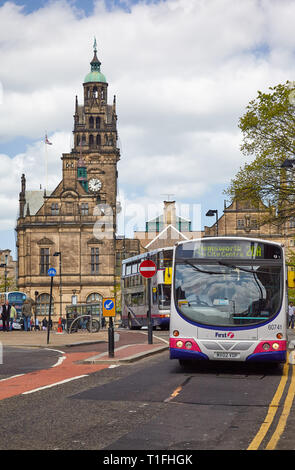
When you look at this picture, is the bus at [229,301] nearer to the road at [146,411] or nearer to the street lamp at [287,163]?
the road at [146,411]

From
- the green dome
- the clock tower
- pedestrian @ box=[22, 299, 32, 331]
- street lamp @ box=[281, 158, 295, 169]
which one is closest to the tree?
street lamp @ box=[281, 158, 295, 169]

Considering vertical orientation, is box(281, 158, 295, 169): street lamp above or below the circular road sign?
above

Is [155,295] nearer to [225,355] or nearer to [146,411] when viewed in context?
[225,355]

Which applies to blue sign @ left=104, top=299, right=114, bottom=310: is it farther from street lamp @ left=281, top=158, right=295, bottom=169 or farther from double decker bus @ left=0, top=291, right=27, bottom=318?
double decker bus @ left=0, top=291, right=27, bottom=318

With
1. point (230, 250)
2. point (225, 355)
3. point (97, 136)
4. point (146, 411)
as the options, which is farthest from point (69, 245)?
point (146, 411)

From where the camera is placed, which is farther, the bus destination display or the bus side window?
the bus side window

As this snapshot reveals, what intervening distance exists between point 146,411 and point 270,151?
18.5m

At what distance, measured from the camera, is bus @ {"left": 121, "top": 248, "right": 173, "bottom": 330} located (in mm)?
37125

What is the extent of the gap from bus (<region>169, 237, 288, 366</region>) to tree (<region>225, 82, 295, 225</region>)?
11.1m

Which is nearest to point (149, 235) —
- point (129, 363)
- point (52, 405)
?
point (129, 363)

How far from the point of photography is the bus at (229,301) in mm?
14883

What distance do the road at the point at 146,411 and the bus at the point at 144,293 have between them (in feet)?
62.2

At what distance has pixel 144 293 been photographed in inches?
1583

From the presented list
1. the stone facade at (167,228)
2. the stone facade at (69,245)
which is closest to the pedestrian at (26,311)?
the stone facade at (69,245)
